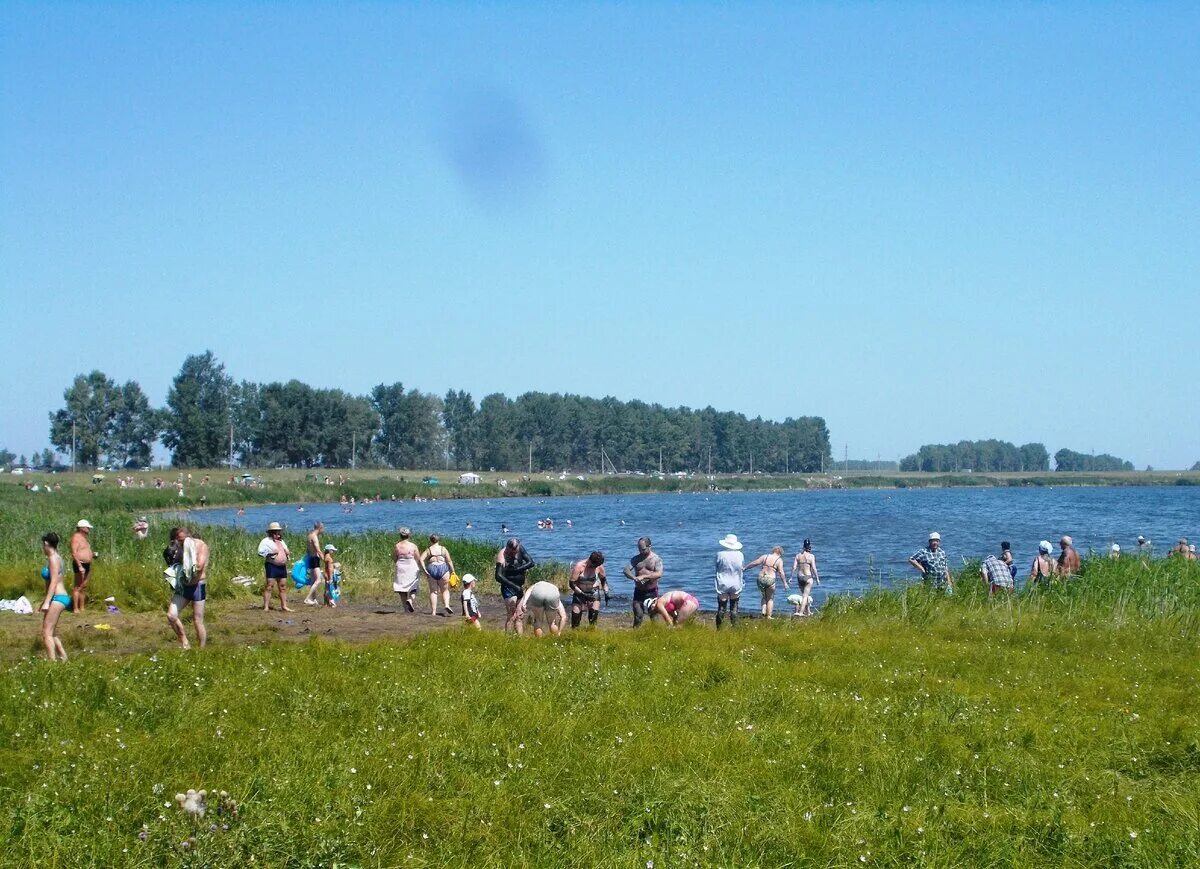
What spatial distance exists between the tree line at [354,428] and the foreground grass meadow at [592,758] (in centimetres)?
12120

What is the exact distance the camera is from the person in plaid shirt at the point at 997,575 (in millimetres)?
22391

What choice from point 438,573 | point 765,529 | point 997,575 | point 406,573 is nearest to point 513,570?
point 438,573

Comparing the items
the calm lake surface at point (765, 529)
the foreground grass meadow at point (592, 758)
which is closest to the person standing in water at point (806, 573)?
the calm lake surface at point (765, 529)

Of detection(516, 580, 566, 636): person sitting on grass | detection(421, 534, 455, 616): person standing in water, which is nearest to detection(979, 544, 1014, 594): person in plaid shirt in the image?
detection(516, 580, 566, 636): person sitting on grass

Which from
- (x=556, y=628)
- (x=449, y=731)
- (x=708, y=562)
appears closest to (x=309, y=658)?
(x=449, y=731)

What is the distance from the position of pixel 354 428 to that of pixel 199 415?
2212 cm

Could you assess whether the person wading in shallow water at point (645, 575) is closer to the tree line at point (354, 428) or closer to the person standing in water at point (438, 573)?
the person standing in water at point (438, 573)

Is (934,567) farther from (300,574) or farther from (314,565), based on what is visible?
(300,574)

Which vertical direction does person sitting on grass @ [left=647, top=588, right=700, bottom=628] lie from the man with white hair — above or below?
below

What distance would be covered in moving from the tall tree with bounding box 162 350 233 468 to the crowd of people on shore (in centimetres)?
10616

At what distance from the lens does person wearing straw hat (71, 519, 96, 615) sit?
1845 cm

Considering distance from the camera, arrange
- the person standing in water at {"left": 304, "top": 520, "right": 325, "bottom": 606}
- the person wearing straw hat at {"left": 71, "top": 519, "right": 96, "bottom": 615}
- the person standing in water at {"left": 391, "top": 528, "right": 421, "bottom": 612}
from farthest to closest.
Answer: the person standing in water at {"left": 304, "top": 520, "right": 325, "bottom": 606}, the person standing in water at {"left": 391, "top": 528, "right": 421, "bottom": 612}, the person wearing straw hat at {"left": 71, "top": 519, "right": 96, "bottom": 615}

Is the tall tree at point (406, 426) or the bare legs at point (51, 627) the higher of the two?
the tall tree at point (406, 426)

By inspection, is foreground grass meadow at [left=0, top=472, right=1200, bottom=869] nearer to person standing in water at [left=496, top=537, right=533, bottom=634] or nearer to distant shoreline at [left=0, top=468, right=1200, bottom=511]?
person standing in water at [left=496, top=537, right=533, bottom=634]
